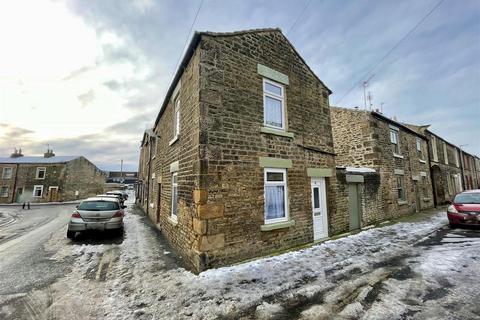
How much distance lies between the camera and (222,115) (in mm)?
5945

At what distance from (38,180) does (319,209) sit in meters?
41.0

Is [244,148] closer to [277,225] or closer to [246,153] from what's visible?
[246,153]

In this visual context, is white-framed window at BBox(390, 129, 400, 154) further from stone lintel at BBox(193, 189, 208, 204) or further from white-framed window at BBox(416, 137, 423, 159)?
stone lintel at BBox(193, 189, 208, 204)

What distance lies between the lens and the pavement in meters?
3.51

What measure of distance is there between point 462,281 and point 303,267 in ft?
10.3

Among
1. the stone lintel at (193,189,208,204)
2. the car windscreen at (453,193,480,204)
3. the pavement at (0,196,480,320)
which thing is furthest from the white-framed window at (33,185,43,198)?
the car windscreen at (453,193,480,204)

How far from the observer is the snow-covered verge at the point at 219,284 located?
3.55 meters

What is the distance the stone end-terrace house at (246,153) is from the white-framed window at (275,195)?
0.03m

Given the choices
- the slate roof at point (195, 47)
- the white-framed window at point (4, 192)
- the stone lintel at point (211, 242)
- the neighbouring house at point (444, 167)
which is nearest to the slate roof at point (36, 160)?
the white-framed window at point (4, 192)

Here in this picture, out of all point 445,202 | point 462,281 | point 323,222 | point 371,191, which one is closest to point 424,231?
point 371,191

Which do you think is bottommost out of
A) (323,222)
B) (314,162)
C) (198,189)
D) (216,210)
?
(323,222)

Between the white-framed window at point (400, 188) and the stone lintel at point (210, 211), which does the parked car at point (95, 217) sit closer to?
the stone lintel at point (210, 211)

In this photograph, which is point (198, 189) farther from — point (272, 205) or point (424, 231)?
point (424, 231)

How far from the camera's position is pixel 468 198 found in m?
10.2
